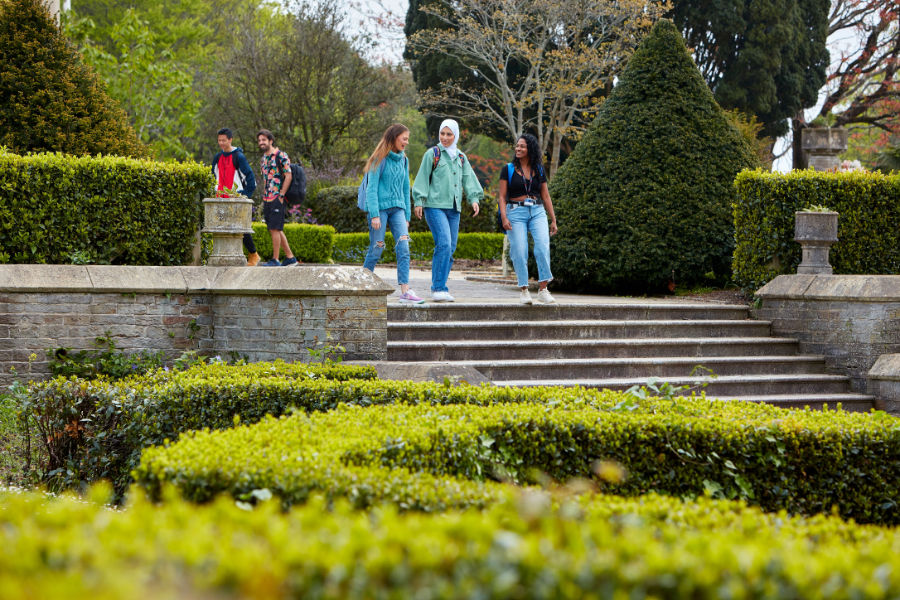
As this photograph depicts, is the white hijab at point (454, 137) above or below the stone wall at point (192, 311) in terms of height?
above

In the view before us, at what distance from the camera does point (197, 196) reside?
8828 mm

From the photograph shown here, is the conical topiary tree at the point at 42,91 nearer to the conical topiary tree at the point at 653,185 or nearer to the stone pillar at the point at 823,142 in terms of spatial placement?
the conical topiary tree at the point at 653,185

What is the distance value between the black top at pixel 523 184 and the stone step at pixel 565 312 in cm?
115

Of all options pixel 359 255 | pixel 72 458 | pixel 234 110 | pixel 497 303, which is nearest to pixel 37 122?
pixel 72 458

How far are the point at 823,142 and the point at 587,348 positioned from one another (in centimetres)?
635

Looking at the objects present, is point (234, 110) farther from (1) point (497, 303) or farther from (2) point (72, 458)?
(2) point (72, 458)

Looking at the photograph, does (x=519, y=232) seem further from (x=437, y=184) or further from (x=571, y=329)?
(x=571, y=329)

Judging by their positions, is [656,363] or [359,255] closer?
[656,363]

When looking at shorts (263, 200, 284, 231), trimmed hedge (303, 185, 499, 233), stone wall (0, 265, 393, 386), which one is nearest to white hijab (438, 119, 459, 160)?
stone wall (0, 265, 393, 386)

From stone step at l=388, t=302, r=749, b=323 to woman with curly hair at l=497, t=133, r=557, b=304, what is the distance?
0.18 m

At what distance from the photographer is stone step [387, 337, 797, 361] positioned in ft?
27.6

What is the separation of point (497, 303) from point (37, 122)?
488 cm

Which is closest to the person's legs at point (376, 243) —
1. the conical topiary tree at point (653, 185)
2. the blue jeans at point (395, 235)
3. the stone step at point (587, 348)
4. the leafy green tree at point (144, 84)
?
Answer: the blue jeans at point (395, 235)

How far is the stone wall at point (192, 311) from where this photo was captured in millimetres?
7598
